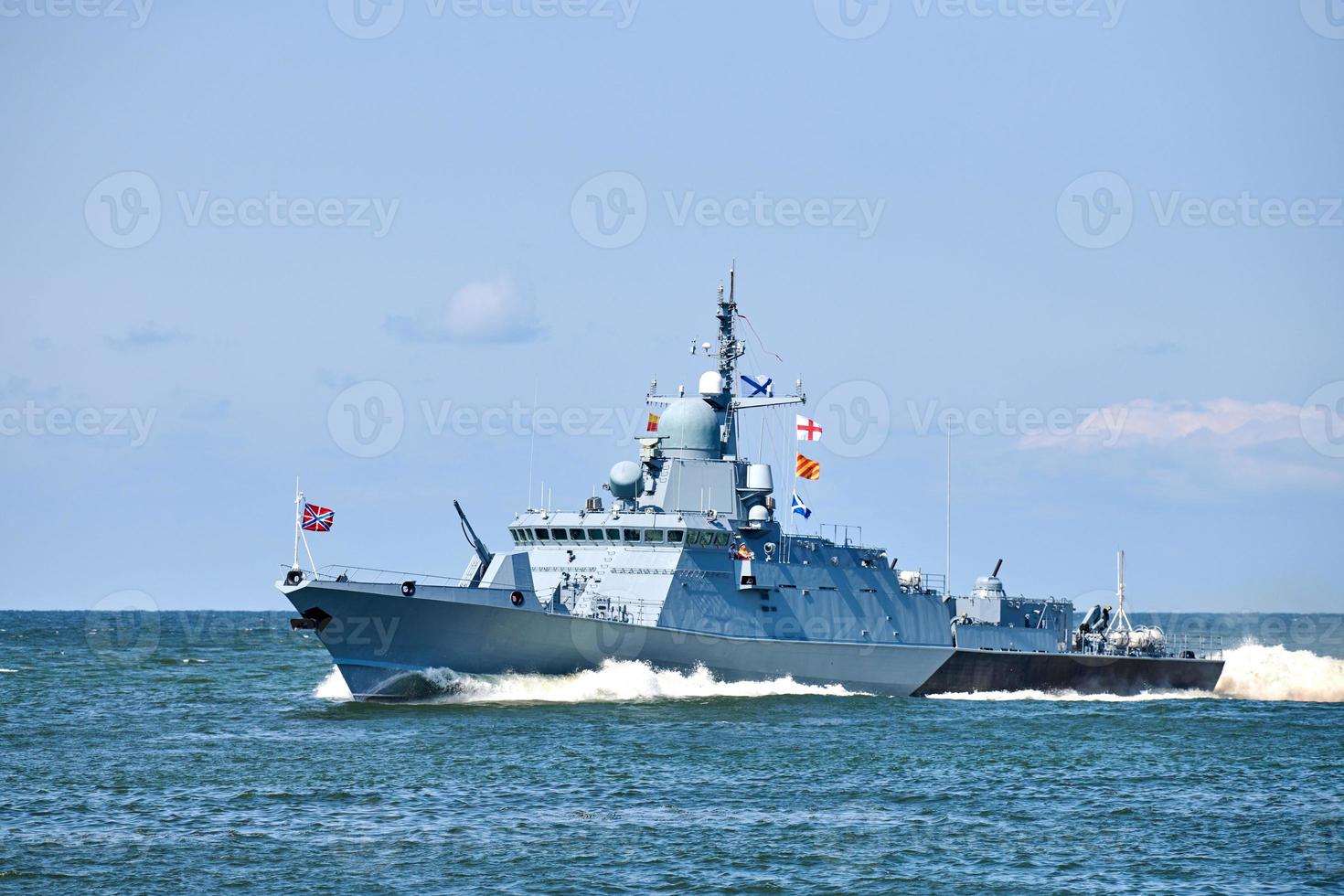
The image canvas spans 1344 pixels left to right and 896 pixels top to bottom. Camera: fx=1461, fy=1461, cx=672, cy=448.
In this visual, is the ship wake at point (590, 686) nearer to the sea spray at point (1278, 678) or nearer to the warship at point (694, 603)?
the warship at point (694, 603)

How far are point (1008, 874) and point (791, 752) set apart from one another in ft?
24.1

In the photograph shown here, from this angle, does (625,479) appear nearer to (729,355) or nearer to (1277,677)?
(729,355)

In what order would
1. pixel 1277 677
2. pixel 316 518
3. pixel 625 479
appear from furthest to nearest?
pixel 1277 677 < pixel 625 479 < pixel 316 518

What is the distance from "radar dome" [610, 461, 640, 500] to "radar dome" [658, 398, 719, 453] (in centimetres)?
108

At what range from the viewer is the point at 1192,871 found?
54.0ft

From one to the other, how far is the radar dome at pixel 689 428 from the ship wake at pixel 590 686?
508 centimetres

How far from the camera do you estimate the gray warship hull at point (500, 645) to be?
25953 mm

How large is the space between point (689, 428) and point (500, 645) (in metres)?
6.99

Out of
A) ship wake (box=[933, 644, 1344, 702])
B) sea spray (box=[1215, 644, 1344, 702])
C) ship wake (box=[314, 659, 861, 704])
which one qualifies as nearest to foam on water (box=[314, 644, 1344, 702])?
ship wake (box=[314, 659, 861, 704])

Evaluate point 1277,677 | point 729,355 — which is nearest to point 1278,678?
point 1277,677

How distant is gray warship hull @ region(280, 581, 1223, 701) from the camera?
2595 cm

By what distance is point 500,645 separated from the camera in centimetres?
2672

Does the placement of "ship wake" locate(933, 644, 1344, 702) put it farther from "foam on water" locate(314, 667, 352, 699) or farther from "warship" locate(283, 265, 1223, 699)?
"foam on water" locate(314, 667, 352, 699)

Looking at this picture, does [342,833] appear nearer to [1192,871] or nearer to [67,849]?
[67,849]
